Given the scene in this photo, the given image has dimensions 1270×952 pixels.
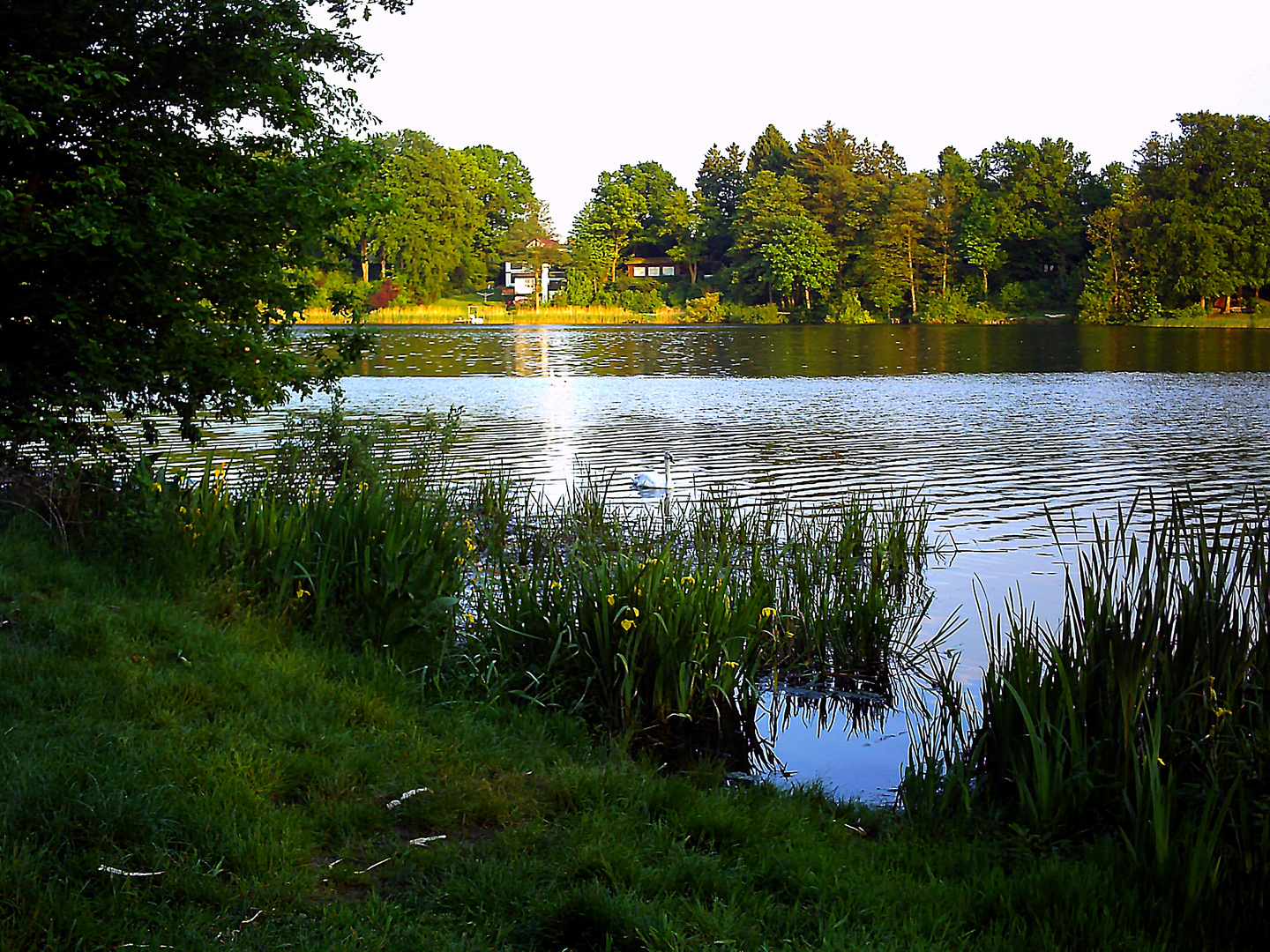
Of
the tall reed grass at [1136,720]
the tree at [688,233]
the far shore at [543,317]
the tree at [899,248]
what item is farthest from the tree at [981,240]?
the tall reed grass at [1136,720]

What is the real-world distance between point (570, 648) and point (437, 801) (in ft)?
6.57

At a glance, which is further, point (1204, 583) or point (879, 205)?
point (879, 205)

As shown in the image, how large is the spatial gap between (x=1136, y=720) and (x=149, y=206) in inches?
247

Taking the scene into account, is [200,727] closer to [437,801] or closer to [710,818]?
[437,801]

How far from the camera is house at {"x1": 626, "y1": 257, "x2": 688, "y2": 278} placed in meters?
105

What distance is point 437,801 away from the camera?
4180 millimetres

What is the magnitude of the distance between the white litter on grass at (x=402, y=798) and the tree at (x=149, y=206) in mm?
4127

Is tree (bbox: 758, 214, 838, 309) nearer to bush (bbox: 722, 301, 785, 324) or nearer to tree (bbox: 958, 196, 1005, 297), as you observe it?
bush (bbox: 722, 301, 785, 324)

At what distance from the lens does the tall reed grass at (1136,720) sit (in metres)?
4.41

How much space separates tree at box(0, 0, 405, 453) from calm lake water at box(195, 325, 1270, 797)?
4.76m

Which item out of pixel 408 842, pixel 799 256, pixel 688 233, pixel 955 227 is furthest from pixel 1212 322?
pixel 408 842

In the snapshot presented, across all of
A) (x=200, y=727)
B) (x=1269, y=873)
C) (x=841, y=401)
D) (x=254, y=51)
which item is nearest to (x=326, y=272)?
(x=254, y=51)

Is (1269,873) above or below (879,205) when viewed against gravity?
below

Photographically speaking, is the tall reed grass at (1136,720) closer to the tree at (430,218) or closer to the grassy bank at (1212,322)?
the grassy bank at (1212,322)
